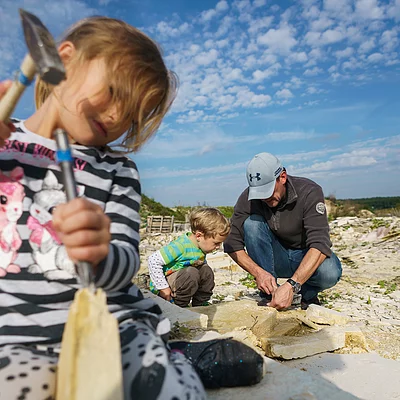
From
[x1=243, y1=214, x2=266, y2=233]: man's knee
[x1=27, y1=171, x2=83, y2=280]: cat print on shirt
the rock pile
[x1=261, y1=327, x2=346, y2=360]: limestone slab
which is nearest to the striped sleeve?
[x1=27, y1=171, x2=83, y2=280]: cat print on shirt

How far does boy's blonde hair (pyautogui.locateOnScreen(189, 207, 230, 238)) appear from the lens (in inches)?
153

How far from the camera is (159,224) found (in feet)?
43.5

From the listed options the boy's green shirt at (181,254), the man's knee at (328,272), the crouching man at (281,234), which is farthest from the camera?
the boy's green shirt at (181,254)

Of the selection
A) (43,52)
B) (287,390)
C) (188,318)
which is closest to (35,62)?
(43,52)

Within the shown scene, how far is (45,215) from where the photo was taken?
143cm

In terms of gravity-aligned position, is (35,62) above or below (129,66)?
below

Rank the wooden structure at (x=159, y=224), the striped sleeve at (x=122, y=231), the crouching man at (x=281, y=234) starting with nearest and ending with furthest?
the striped sleeve at (x=122, y=231)
the crouching man at (x=281, y=234)
the wooden structure at (x=159, y=224)

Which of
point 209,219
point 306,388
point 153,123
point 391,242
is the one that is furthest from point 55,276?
point 391,242

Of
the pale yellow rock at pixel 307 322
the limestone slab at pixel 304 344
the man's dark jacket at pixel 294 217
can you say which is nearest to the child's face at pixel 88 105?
the limestone slab at pixel 304 344

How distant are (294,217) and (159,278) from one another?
1330 mm

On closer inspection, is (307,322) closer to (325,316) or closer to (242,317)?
Answer: (325,316)

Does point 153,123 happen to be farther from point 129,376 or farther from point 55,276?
point 129,376

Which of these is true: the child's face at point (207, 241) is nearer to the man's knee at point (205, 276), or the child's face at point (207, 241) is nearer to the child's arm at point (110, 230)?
the man's knee at point (205, 276)

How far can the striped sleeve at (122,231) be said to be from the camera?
1238 mm
